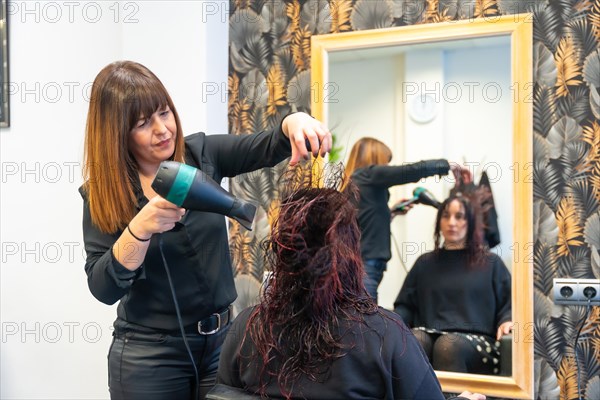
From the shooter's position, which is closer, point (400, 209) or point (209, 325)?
point (209, 325)

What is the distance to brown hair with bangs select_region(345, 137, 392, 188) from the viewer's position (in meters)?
2.46

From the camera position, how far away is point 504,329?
2.27m

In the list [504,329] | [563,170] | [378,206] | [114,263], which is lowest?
[504,329]

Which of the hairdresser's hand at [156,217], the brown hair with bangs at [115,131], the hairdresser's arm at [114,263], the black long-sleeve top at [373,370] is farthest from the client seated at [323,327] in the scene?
the brown hair with bangs at [115,131]

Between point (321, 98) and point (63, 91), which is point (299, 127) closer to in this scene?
point (321, 98)

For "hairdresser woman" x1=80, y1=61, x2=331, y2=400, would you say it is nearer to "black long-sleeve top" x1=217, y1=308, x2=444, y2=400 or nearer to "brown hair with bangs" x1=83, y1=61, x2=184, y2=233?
"brown hair with bangs" x1=83, y1=61, x2=184, y2=233

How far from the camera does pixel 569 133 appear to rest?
223 cm

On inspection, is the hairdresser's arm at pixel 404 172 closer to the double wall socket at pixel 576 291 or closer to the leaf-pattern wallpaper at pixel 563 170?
the leaf-pattern wallpaper at pixel 563 170

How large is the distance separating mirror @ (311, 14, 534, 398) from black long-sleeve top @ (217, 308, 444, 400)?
1.18 m

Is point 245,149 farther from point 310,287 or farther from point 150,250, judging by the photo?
point 310,287

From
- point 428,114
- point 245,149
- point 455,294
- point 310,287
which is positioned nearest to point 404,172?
point 428,114

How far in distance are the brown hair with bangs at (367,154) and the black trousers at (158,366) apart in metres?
1.10

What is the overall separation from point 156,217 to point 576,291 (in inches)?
64.3

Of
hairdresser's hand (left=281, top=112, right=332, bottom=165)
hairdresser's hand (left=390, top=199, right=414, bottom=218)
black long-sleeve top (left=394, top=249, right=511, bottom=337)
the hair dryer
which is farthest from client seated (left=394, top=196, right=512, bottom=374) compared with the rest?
the hair dryer
